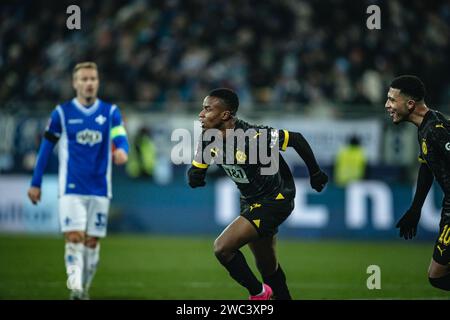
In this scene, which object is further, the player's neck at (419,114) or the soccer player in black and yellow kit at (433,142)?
the player's neck at (419,114)

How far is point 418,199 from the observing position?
24.4ft

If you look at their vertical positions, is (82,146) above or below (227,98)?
below

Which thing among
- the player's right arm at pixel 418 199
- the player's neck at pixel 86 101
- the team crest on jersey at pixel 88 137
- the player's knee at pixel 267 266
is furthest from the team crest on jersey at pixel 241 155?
the player's neck at pixel 86 101

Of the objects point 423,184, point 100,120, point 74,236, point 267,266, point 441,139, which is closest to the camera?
point 441,139

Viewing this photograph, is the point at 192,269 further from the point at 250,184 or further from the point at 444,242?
the point at 444,242

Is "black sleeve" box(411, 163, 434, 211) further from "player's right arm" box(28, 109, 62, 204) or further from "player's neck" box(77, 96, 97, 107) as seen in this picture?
"player's right arm" box(28, 109, 62, 204)

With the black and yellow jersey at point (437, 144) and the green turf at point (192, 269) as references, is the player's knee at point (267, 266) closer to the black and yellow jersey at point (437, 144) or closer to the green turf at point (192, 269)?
the green turf at point (192, 269)

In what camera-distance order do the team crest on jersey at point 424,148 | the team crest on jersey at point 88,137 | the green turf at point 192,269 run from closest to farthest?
the team crest on jersey at point 424,148 → the team crest on jersey at point 88,137 → the green turf at point 192,269

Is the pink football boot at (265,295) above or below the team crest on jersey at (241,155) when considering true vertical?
below

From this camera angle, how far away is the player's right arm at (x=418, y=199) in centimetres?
740

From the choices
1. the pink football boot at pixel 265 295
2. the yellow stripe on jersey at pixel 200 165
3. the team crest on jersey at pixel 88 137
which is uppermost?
the team crest on jersey at pixel 88 137

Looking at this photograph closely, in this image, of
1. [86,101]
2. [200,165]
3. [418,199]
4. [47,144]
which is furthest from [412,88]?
[47,144]

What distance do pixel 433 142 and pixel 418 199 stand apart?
2.32 feet
